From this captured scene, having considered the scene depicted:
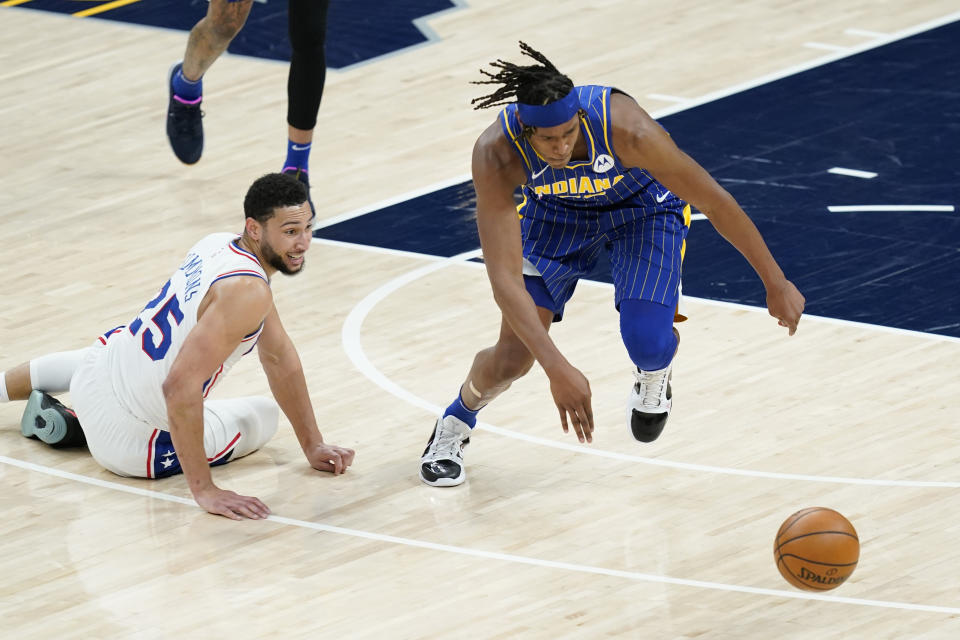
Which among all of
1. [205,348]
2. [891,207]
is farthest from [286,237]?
[891,207]

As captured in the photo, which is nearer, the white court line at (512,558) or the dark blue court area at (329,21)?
the white court line at (512,558)

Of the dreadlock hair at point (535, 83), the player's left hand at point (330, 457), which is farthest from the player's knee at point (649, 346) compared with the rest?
the player's left hand at point (330, 457)

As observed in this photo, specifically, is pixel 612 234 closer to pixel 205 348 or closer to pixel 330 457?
pixel 330 457

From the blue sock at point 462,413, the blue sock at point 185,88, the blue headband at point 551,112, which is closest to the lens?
the blue headband at point 551,112

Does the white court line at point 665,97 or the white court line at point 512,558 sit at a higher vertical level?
the white court line at point 512,558

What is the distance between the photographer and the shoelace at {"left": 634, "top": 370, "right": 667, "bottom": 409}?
6301 mm

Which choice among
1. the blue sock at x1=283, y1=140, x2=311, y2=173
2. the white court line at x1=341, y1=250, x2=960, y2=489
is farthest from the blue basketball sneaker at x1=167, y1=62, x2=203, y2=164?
the white court line at x1=341, y1=250, x2=960, y2=489

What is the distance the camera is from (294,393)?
6367 mm

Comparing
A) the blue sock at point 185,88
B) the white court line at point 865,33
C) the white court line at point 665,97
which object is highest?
the blue sock at point 185,88

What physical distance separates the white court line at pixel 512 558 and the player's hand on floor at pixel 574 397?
0.51 m

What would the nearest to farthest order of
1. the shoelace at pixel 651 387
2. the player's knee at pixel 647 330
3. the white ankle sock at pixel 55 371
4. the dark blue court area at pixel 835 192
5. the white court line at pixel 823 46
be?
1. the player's knee at pixel 647 330
2. the shoelace at pixel 651 387
3. the white ankle sock at pixel 55 371
4. the dark blue court area at pixel 835 192
5. the white court line at pixel 823 46

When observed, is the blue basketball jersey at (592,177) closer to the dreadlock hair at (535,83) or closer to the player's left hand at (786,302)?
the dreadlock hair at (535,83)

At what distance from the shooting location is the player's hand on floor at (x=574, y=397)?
5.41m

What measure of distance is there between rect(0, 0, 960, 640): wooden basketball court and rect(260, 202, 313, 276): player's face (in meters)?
0.85
